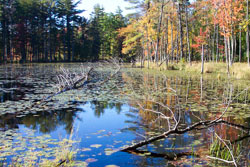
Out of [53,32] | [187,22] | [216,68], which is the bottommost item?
[216,68]

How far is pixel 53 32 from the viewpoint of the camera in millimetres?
47031

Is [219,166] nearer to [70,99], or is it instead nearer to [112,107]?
[112,107]

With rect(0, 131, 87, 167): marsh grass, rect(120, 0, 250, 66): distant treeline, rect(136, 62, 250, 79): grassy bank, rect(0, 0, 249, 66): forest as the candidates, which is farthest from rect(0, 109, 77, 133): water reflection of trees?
rect(0, 0, 249, 66): forest

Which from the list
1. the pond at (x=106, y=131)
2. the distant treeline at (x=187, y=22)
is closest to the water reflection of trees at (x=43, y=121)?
the pond at (x=106, y=131)

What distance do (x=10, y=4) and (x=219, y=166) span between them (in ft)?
144

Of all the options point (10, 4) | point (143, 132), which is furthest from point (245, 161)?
point (10, 4)

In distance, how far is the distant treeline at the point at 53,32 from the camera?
1609 inches

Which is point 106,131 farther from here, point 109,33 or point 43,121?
point 109,33

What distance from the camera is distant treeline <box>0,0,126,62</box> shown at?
40875 millimetres

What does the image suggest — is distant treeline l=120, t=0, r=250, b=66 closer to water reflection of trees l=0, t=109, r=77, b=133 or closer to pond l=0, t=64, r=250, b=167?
pond l=0, t=64, r=250, b=167

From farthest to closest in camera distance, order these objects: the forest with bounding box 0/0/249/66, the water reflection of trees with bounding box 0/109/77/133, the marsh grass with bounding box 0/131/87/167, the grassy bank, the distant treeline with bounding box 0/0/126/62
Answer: the distant treeline with bounding box 0/0/126/62 → the forest with bounding box 0/0/249/66 → the grassy bank → the water reflection of trees with bounding box 0/109/77/133 → the marsh grass with bounding box 0/131/87/167

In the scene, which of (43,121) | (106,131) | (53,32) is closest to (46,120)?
(43,121)

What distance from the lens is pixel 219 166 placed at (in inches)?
140

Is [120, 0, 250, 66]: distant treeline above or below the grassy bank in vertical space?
above
